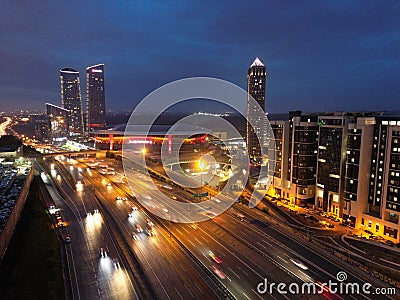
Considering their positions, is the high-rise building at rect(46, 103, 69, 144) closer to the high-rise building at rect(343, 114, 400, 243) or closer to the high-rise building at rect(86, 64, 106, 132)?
the high-rise building at rect(86, 64, 106, 132)

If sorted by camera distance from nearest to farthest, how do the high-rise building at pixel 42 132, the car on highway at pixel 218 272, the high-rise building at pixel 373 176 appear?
1. the car on highway at pixel 218 272
2. the high-rise building at pixel 373 176
3. the high-rise building at pixel 42 132

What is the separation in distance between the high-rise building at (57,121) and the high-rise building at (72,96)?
5.17 metres

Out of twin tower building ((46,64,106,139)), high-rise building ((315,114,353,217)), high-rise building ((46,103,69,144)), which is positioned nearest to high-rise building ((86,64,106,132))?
twin tower building ((46,64,106,139))

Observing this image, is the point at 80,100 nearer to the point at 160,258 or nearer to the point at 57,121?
the point at 57,121

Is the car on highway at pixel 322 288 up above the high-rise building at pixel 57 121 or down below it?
below

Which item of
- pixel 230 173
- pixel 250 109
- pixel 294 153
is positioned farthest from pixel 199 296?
pixel 250 109

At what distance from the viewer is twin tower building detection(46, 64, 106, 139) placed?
118 metres

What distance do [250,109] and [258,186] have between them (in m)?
51.0

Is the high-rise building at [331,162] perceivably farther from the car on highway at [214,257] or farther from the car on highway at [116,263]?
the car on highway at [116,263]

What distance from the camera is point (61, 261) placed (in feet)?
49.8

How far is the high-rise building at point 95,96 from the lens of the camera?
4843 inches

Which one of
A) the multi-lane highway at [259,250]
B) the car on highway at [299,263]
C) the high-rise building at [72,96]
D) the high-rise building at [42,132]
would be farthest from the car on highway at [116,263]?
the high-rise building at [72,96]

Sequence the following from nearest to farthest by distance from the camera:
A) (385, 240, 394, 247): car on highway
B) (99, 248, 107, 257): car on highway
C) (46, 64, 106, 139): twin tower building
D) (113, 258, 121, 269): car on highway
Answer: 1. (113, 258, 121, 269): car on highway
2. (99, 248, 107, 257): car on highway
3. (385, 240, 394, 247): car on highway
4. (46, 64, 106, 139): twin tower building

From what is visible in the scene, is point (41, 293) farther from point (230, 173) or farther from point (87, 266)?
point (230, 173)
